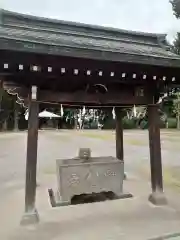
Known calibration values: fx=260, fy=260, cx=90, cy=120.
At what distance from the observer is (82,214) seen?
13.5ft

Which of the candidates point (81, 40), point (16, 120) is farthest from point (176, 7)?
point (16, 120)

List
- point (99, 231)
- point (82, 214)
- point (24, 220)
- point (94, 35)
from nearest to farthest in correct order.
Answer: point (99, 231) < point (24, 220) < point (82, 214) < point (94, 35)

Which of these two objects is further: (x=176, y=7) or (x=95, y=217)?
(x=176, y=7)

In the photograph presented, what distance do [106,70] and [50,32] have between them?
4.80ft

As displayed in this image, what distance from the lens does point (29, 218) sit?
12.3 ft

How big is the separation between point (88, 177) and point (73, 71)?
1.91m

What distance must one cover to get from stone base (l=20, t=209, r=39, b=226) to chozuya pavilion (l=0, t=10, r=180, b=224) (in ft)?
0.05

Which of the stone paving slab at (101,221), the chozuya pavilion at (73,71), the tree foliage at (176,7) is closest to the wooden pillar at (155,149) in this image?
the chozuya pavilion at (73,71)

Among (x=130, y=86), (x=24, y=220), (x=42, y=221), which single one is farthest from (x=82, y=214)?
(x=130, y=86)

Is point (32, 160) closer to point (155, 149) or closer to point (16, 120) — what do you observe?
point (155, 149)

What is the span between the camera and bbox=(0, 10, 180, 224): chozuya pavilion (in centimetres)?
346

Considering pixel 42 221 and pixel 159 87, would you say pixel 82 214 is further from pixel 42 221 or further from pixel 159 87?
pixel 159 87

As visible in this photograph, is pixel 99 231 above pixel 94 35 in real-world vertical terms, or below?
below

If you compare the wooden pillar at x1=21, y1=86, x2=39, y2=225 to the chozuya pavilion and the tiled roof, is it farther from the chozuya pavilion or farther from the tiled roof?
the tiled roof
